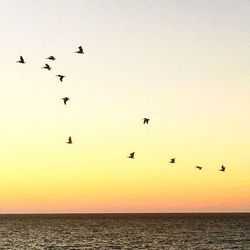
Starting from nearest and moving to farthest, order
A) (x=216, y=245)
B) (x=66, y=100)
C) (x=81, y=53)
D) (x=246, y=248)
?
(x=81, y=53) < (x=66, y=100) < (x=246, y=248) < (x=216, y=245)

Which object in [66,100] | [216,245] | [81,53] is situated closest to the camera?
[81,53]

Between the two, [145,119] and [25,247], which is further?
[25,247]

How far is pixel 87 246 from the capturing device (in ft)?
299

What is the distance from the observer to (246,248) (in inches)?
3292

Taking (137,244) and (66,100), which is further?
(137,244)

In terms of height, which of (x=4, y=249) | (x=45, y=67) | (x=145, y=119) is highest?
(x=45, y=67)

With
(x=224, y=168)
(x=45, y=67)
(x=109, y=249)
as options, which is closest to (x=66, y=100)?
(x=45, y=67)

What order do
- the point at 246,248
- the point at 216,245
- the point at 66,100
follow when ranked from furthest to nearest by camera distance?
1. the point at 216,245
2. the point at 246,248
3. the point at 66,100

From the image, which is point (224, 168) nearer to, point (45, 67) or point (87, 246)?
point (45, 67)

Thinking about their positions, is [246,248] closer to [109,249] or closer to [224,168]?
[109,249]

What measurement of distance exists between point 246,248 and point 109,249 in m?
20.8

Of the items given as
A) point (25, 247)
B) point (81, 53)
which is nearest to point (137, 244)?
point (25, 247)

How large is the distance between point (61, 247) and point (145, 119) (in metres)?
55.9

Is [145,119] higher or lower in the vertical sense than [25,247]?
higher
